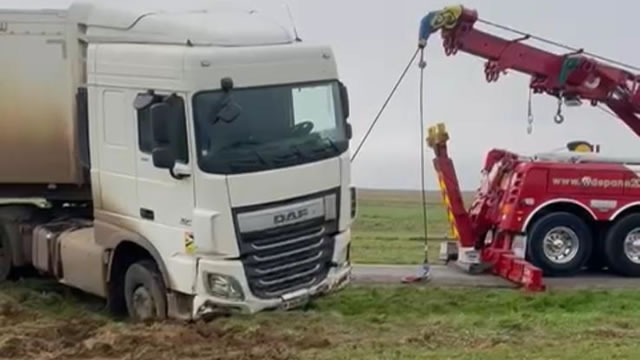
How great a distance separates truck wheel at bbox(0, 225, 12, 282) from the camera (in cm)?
1784

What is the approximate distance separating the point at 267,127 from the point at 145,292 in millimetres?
2294

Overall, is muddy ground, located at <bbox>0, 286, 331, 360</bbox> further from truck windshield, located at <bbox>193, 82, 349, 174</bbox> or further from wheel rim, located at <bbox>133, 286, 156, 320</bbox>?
truck windshield, located at <bbox>193, 82, 349, 174</bbox>

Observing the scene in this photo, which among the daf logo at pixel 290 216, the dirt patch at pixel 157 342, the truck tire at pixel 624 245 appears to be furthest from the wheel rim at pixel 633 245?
the dirt patch at pixel 157 342

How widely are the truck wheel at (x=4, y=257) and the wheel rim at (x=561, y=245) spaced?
23.5ft

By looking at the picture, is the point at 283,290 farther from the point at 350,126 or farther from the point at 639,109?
the point at 639,109

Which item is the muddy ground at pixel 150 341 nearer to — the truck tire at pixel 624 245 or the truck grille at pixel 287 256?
the truck grille at pixel 287 256

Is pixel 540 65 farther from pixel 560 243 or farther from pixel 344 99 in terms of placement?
pixel 344 99

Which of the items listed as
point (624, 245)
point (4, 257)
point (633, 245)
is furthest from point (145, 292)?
point (633, 245)

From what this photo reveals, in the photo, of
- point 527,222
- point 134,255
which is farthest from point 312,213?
point 527,222

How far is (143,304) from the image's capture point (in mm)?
15156

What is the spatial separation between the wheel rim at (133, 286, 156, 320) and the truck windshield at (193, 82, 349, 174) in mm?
1904

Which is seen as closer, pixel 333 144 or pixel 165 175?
pixel 165 175

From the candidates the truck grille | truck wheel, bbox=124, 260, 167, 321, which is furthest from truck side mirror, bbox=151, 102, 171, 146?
truck wheel, bbox=124, 260, 167, 321

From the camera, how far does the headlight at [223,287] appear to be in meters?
14.0
